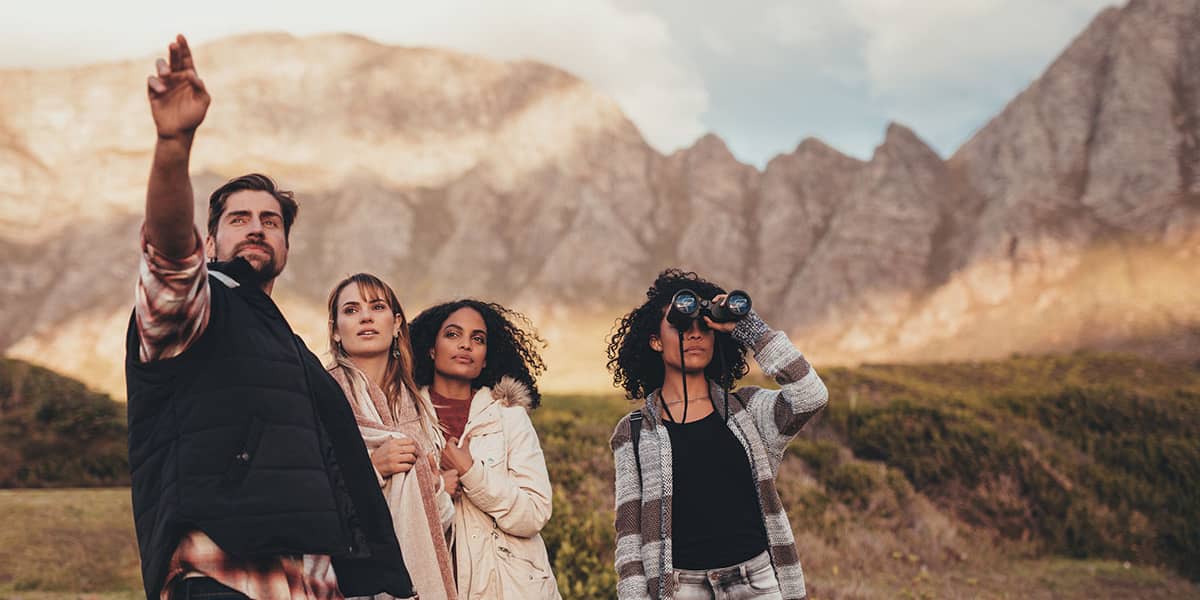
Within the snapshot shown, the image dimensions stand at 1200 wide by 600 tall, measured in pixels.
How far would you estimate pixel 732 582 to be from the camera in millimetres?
3521

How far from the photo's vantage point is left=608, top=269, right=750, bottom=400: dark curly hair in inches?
171

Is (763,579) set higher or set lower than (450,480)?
lower

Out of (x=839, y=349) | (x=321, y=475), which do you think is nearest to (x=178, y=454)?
(x=321, y=475)

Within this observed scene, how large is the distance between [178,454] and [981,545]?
362 inches

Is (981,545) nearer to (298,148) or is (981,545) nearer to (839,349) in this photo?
(839,349)

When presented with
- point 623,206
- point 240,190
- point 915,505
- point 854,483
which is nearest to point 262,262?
point 240,190

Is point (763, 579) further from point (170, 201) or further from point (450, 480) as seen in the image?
point (170, 201)

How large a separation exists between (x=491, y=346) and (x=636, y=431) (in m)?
1.27

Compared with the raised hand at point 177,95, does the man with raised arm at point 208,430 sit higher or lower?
lower

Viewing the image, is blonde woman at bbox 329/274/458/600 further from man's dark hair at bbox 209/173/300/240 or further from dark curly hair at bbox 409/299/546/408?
man's dark hair at bbox 209/173/300/240

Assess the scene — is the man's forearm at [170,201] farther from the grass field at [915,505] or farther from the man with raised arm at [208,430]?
the grass field at [915,505]

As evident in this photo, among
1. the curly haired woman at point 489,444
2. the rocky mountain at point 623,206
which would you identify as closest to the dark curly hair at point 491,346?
the curly haired woman at point 489,444

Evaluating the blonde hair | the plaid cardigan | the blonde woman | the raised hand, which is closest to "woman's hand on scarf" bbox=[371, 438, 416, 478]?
the blonde woman

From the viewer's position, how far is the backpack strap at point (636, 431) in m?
3.82
